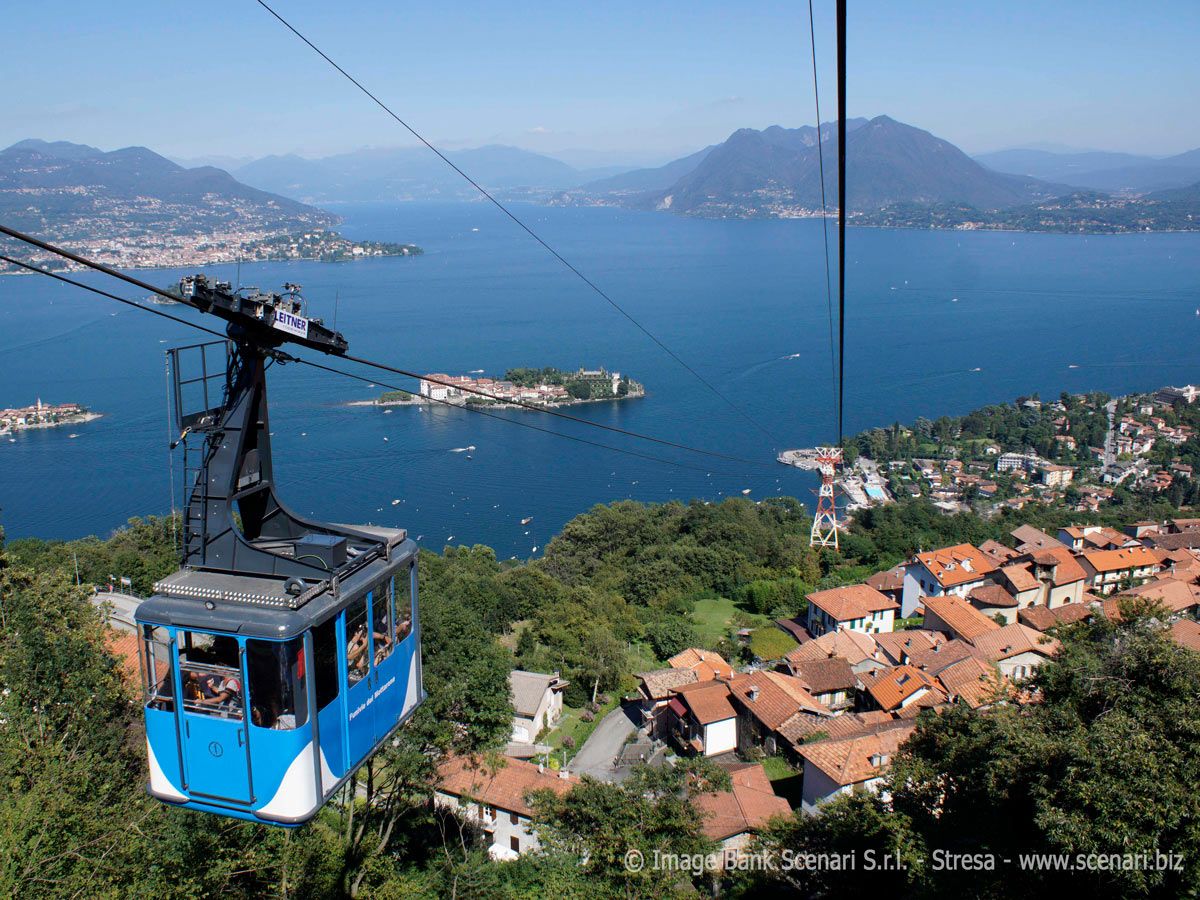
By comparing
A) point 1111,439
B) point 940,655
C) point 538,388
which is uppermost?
point 538,388

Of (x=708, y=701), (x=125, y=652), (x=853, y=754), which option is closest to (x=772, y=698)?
(x=708, y=701)

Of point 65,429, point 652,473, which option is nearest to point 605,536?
point 652,473

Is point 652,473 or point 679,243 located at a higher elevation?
point 679,243

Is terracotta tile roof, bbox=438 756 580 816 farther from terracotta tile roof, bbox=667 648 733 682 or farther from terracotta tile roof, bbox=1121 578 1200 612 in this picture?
terracotta tile roof, bbox=1121 578 1200 612

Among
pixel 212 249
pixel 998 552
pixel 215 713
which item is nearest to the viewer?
pixel 215 713

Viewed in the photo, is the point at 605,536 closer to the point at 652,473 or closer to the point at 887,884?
the point at 652,473

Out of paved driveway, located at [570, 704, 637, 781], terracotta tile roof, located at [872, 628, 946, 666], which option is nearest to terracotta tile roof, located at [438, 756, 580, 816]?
paved driveway, located at [570, 704, 637, 781]

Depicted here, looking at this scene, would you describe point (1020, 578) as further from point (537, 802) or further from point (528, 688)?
point (537, 802)
